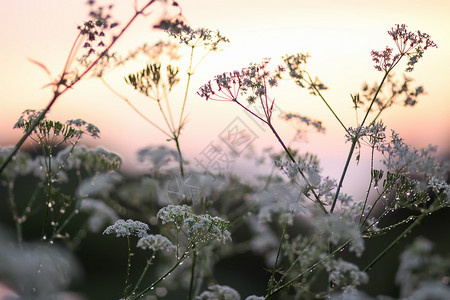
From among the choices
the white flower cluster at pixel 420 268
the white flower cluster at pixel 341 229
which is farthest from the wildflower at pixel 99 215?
the white flower cluster at pixel 420 268

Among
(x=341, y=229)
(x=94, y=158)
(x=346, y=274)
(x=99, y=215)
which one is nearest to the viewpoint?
(x=341, y=229)

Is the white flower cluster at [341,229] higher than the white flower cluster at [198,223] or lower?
lower

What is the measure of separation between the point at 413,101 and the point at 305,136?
107 centimetres

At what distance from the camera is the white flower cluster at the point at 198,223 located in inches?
109

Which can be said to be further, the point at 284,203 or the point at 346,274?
the point at 284,203

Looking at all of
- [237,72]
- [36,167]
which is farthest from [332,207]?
[36,167]

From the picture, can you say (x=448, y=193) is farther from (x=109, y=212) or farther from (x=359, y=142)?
(x=109, y=212)

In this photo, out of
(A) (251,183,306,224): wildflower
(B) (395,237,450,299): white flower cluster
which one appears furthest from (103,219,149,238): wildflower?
(B) (395,237,450,299): white flower cluster

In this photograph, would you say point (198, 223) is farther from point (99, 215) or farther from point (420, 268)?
point (99, 215)

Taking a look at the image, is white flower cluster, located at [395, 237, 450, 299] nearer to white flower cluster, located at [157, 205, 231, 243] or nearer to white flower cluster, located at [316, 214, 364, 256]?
white flower cluster, located at [316, 214, 364, 256]

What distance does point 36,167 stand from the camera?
170 inches

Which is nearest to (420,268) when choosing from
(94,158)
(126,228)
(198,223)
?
(198,223)

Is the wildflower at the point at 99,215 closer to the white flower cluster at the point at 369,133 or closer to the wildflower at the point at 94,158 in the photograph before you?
the wildflower at the point at 94,158

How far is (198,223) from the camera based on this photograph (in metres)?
2.76
